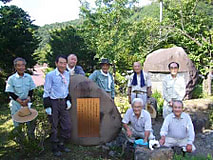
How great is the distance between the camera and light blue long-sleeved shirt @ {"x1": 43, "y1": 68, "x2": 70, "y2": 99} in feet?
10.9

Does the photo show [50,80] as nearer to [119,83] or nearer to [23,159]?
[23,159]

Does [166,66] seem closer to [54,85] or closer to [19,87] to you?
[54,85]

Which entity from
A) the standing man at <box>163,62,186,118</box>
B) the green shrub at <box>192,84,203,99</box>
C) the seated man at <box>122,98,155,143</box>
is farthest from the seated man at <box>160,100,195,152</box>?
the green shrub at <box>192,84,203,99</box>

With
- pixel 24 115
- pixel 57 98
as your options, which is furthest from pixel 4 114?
pixel 57 98

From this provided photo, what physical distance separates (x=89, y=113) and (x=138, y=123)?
95 cm

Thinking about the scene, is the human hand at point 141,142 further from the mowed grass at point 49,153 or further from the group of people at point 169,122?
the mowed grass at point 49,153

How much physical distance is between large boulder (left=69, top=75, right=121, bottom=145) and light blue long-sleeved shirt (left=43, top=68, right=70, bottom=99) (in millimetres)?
559

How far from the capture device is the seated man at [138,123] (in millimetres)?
3378

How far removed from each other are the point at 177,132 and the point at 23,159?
2466 millimetres

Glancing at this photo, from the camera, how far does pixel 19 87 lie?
344 centimetres

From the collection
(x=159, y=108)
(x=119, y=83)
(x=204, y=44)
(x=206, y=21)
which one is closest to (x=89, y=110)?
(x=159, y=108)

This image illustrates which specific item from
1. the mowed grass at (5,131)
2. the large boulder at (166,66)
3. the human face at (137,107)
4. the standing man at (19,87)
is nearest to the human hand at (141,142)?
the human face at (137,107)

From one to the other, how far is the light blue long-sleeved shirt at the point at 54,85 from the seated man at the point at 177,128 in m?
1.70

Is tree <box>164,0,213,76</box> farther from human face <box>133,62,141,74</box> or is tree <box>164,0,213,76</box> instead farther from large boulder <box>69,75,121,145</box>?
large boulder <box>69,75,121,145</box>
